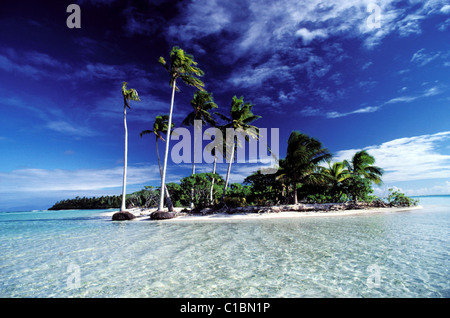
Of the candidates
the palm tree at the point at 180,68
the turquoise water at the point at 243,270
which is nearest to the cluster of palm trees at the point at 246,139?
the palm tree at the point at 180,68

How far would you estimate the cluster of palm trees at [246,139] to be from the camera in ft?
62.4

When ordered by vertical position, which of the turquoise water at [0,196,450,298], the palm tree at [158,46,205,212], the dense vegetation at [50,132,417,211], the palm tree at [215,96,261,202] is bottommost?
the turquoise water at [0,196,450,298]

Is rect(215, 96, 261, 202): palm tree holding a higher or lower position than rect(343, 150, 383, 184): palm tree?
higher

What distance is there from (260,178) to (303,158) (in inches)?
194

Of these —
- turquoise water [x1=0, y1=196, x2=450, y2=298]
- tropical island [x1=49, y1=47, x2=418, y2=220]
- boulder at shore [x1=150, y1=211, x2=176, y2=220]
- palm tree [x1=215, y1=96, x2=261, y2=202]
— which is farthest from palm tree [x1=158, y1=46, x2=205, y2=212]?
turquoise water [x1=0, y1=196, x2=450, y2=298]

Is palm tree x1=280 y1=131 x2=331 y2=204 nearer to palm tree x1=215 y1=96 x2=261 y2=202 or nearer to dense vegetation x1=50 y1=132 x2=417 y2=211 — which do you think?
dense vegetation x1=50 y1=132 x2=417 y2=211

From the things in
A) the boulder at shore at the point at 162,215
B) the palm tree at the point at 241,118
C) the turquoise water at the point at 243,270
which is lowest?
the boulder at shore at the point at 162,215

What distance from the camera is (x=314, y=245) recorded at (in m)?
6.08

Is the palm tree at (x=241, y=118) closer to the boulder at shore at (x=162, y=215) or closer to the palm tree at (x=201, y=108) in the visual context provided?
the palm tree at (x=201, y=108)

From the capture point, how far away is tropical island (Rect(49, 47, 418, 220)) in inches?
742

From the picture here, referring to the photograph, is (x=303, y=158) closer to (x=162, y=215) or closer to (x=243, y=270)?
(x=162, y=215)

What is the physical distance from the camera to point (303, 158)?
731 inches
